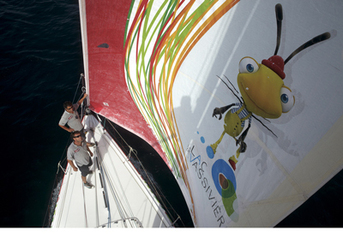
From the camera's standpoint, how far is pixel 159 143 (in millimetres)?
4379

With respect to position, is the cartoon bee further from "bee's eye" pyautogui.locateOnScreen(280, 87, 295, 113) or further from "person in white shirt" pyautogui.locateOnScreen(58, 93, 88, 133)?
"person in white shirt" pyautogui.locateOnScreen(58, 93, 88, 133)

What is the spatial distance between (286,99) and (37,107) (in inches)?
241

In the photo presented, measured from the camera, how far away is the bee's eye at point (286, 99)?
156 centimetres

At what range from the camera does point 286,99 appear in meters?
1.58

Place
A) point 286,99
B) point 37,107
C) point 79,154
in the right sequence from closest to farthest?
point 286,99, point 79,154, point 37,107

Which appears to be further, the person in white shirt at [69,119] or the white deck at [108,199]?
the person in white shirt at [69,119]

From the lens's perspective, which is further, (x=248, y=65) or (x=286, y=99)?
(x=248, y=65)

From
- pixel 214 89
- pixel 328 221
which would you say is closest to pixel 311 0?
pixel 214 89

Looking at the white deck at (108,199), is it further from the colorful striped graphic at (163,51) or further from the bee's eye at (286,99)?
the bee's eye at (286,99)

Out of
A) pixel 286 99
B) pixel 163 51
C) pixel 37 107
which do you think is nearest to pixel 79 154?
pixel 163 51

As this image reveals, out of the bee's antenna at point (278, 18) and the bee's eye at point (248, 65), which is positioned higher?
the bee's antenna at point (278, 18)

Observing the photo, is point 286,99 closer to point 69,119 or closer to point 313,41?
point 313,41

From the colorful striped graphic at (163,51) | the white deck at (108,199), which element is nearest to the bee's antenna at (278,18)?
the colorful striped graphic at (163,51)
